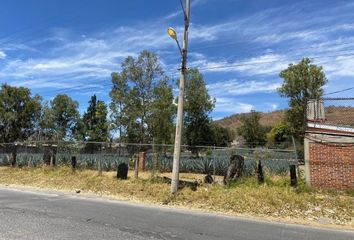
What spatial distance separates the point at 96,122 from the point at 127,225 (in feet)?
196

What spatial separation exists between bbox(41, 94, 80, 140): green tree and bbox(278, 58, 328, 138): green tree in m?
41.1

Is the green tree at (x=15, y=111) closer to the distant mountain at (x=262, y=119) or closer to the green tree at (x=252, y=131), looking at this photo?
the green tree at (x=252, y=131)

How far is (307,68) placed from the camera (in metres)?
38.2

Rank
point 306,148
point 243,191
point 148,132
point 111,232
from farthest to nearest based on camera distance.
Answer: point 148,132 < point 306,148 < point 243,191 < point 111,232

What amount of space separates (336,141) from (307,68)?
2378cm

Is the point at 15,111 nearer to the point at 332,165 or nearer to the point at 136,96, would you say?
the point at 136,96

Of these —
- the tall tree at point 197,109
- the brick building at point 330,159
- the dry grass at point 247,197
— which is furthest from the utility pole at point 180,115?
the tall tree at point 197,109

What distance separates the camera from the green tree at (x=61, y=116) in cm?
6650

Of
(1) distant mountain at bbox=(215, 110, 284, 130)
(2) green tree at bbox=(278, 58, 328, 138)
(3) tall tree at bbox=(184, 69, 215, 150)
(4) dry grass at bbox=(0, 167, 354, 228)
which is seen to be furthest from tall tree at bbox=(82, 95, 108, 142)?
(1) distant mountain at bbox=(215, 110, 284, 130)

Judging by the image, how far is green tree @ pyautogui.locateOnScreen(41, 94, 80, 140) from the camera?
6650 centimetres

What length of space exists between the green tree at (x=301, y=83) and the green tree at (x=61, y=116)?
41.1 meters

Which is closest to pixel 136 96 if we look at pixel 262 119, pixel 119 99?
pixel 119 99

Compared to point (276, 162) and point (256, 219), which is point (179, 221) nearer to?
point (256, 219)

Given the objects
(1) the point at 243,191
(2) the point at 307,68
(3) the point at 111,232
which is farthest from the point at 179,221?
(2) the point at 307,68
